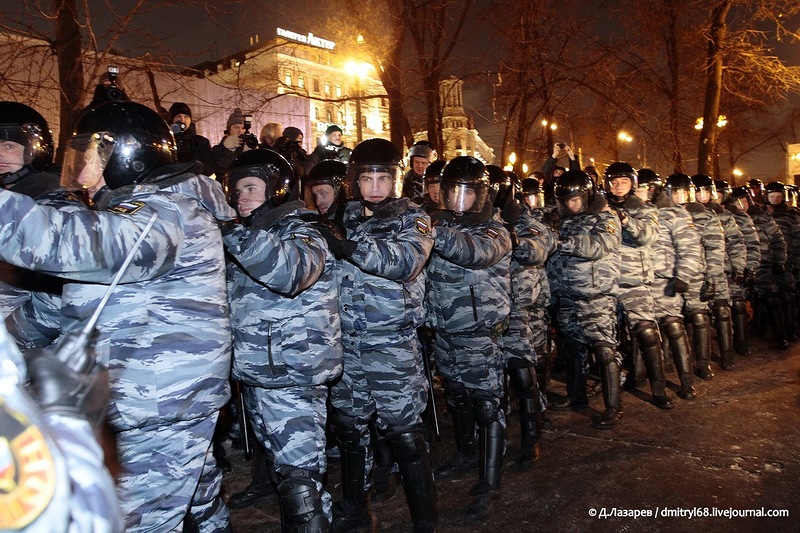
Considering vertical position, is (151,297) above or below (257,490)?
above

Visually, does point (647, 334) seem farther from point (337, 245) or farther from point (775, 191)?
point (775, 191)

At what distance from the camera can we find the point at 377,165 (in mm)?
4262

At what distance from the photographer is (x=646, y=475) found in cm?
482

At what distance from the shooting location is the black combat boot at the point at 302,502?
3.15 metres

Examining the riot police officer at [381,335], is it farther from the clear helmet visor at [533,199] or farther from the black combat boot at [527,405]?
the clear helmet visor at [533,199]

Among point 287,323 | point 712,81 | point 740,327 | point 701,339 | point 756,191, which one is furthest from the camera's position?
point 712,81

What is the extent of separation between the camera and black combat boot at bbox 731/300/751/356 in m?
9.29

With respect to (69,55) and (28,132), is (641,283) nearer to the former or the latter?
(28,132)

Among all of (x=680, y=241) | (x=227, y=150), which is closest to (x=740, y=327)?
(x=680, y=241)

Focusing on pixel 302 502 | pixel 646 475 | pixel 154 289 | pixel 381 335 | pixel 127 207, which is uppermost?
pixel 127 207

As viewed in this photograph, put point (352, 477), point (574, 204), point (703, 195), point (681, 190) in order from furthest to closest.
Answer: point (703, 195)
point (681, 190)
point (574, 204)
point (352, 477)

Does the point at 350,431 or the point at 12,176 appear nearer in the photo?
the point at 12,176

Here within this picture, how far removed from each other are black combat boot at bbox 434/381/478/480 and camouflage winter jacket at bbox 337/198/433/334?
129 cm

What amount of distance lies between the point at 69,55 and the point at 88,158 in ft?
17.6
